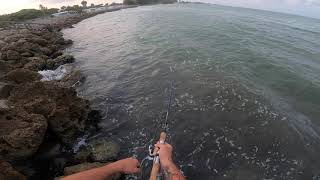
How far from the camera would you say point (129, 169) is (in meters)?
10.2

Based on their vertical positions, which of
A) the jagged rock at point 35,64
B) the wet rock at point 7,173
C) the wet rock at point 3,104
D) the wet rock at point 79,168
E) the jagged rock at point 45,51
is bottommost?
the wet rock at point 79,168

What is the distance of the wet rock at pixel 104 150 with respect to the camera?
12395mm

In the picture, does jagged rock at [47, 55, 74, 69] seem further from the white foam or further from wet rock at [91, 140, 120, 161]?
wet rock at [91, 140, 120, 161]

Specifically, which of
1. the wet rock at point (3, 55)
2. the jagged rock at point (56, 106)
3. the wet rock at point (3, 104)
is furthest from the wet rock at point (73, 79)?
the wet rock at point (3, 104)

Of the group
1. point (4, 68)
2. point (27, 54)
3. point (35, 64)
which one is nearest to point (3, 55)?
point (27, 54)

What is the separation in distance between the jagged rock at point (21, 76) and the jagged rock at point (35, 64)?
478 cm

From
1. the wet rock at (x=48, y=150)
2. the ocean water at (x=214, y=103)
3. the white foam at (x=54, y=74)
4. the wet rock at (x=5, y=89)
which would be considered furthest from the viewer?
the white foam at (x=54, y=74)

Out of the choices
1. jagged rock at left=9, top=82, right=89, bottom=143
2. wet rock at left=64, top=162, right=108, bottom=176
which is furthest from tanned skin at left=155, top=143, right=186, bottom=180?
jagged rock at left=9, top=82, right=89, bottom=143

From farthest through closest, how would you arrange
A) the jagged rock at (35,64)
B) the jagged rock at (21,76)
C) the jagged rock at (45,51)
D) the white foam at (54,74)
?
the jagged rock at (45,51)
the jagged rock at (35,64)
the white foam at (54,74)
the jagged rock at (21,76)

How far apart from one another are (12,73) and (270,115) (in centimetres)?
1538

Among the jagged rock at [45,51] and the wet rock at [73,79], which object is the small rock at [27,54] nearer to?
the jagged rock at [45,51]

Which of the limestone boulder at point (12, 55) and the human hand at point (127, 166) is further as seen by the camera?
the limestone boulder at point (12, 55)

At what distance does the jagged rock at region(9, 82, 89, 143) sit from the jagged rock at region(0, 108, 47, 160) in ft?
2.34

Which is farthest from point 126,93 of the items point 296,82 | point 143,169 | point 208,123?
point 296,82
